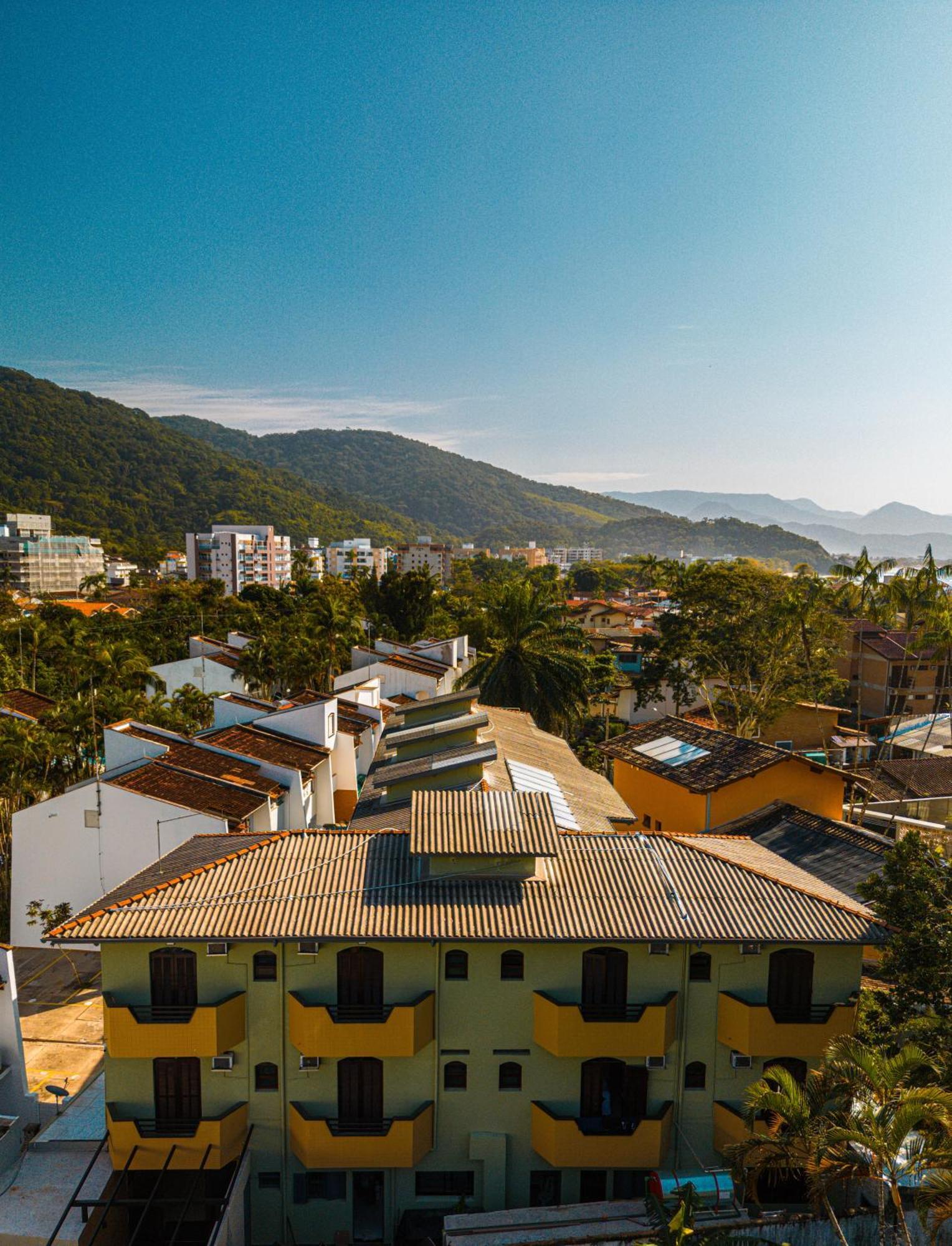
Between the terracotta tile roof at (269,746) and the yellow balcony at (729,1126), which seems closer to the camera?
the yellow balcony at (729,1126)

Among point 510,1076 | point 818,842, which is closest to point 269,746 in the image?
point 510,1076

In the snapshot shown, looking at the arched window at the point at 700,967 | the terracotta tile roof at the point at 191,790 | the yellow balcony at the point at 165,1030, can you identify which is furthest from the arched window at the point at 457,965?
the terracotta tile roof at the point at 191,790

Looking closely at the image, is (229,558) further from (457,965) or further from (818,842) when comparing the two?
(457,965)

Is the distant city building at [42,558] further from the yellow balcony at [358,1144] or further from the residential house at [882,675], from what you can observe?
the yellow balcony at [358,1144]

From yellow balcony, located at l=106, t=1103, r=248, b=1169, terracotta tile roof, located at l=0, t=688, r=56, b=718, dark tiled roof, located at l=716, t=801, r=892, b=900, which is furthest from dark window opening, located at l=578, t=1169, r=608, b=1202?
terracotta tile roof, located at l=0, t=688, r=56, b=718

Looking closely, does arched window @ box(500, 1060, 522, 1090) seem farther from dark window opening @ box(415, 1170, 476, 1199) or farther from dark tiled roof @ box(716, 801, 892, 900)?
dark tiled roof @ box(716, 801, 892, 900)

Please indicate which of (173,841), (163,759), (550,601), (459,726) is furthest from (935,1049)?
(550,601)

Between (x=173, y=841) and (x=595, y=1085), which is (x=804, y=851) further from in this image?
(x=173, y=841)
